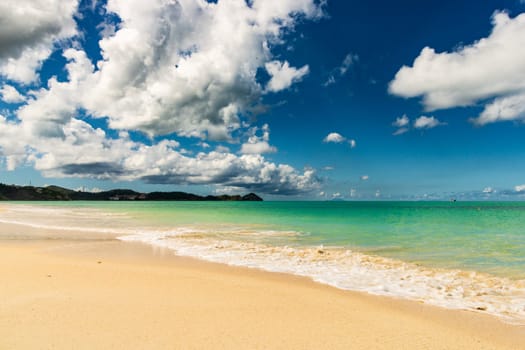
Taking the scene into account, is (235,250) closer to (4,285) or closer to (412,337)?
(4,285)

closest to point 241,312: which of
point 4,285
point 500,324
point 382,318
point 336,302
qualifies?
point 336,302

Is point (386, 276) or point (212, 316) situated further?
point (386, 276)

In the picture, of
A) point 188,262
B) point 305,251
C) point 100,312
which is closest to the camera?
point 100,312

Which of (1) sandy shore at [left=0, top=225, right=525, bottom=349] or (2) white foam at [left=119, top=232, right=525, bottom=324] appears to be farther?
(2) white foam at [left=119, top=232, right=525, bottom=324]

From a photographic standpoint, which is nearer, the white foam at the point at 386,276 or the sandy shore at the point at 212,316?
the sandy shore at the point at 212,316

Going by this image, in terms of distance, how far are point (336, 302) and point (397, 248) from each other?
11.1 meters

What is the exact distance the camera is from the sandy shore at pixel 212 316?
15.6 feet

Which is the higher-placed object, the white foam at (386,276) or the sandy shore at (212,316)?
the sandy shore at (212,316)

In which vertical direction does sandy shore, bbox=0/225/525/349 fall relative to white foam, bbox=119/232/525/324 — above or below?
above

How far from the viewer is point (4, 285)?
292 inches

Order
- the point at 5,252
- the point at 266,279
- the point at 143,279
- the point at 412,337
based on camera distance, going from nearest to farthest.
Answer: the point at 412,337
the point at 143,279
the point at 266,279
the point at 5,252

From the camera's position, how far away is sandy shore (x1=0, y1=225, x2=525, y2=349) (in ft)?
15.6

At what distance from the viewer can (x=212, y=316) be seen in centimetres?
578

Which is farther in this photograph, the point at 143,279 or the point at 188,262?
the point at 188,262
